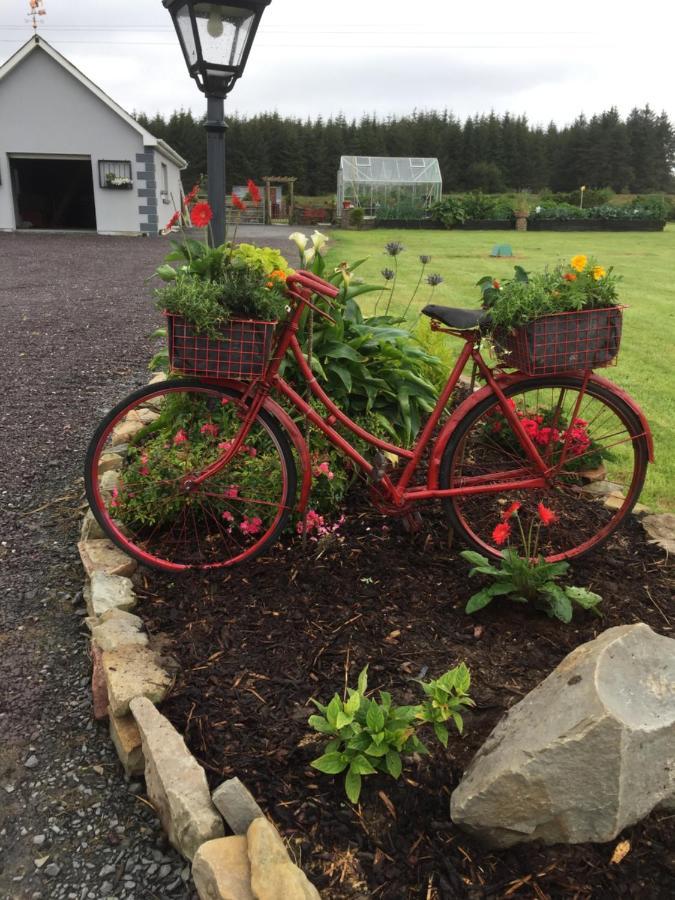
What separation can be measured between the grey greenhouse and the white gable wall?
11.1 meters

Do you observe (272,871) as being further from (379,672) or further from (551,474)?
(551,474)

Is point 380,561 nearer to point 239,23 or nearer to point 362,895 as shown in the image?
point 362,895

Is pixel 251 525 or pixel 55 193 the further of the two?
pixel 55 193

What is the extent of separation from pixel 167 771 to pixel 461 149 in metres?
52.3

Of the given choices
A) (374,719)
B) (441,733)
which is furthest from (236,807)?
(441,733)

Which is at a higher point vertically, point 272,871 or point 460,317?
point 460,317

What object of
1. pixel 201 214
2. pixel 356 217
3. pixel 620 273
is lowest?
pixel 620 273

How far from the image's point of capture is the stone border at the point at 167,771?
4.99ft

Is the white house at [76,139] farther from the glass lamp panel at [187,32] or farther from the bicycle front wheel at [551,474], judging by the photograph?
the bicycle front wheel at [551,474]

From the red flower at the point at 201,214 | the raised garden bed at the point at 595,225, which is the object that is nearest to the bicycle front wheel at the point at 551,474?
the red flower at the point at 201,214

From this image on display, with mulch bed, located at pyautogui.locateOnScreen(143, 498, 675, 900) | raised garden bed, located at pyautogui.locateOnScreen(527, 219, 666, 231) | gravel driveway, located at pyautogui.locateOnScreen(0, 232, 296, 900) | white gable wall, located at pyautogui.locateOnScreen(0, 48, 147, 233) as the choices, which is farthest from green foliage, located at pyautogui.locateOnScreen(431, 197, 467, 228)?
mulch bed, located at pyautogui.locateOnScreen(143, 498, 675, 900)

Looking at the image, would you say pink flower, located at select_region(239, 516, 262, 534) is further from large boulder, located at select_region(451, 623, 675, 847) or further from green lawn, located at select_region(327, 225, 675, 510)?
green lawn, located at select_region(327, 225, 675, 510)

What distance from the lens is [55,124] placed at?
69.3ft

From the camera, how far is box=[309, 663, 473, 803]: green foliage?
177cm
